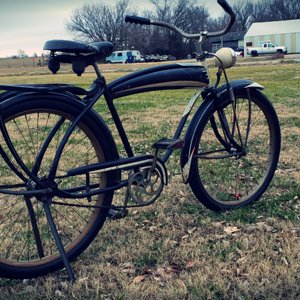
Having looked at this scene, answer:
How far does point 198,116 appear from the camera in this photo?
3.70m

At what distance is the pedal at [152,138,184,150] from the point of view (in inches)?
135

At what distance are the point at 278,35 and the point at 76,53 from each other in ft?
239

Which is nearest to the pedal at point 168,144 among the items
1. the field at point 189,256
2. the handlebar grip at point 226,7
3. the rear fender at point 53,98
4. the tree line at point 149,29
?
the rear fender at point 53,98

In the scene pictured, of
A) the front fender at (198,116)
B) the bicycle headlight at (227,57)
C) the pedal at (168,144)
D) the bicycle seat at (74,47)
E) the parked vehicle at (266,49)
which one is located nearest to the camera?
the bicycle seat at (74,47)

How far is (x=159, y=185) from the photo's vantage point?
134 inches

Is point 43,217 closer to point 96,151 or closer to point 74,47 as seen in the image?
point 96,151

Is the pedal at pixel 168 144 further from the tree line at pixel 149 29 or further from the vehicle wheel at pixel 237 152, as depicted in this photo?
the tree line at pixel 149 29

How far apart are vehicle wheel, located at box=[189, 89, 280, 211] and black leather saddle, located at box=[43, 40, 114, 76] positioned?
1024 mm

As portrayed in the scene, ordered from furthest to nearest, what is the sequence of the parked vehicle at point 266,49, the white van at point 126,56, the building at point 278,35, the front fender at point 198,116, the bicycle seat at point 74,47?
the building at point 278,35 < the parked vehicle at point 266,49 < the white van at point 126,56 < the front fender at point 198,116 < the bicycle seat at point 74,47

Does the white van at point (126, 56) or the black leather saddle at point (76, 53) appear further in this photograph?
the white van at point (126, 56)

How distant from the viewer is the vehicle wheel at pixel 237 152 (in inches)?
151

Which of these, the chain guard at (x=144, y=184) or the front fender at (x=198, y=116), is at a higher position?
the front fender at (x=198, y=116)

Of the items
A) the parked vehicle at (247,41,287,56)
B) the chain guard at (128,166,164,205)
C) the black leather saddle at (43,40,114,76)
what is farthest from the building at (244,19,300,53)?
the black leather saddle at (43,40,114,76)

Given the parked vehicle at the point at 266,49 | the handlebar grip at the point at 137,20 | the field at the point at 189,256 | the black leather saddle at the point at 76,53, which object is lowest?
the parked vehicle at the point at 266,49
